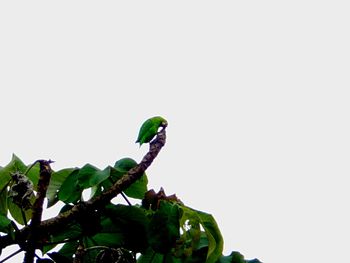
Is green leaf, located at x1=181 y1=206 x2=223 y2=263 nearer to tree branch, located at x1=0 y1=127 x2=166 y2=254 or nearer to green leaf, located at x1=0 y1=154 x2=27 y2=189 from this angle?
tree branch, located at x1=0 y1=127 x2=166 y2=254

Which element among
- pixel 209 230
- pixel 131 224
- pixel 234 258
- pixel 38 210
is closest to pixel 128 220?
pixel 131 224

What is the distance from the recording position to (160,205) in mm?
1768

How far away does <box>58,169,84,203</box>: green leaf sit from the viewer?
183 cm

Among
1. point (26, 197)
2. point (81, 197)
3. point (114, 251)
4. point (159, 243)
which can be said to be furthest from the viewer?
point (81, 197)

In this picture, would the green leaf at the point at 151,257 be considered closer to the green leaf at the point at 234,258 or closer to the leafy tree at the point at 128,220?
the leafy tree at the point at 128,220

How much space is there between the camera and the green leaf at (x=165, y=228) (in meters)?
1.72

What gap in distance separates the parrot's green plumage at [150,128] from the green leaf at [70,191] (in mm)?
245

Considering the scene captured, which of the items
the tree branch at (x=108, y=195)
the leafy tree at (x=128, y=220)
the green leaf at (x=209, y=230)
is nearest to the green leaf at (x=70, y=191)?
the leafy tree at (x=128, y=220)

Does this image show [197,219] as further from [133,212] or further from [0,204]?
[0,204]

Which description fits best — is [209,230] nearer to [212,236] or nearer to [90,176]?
[212,236]

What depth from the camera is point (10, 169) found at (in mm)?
1879

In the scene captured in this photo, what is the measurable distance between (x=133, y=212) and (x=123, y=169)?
15 centimetres

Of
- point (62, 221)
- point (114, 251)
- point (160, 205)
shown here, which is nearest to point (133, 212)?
point (160, 205)

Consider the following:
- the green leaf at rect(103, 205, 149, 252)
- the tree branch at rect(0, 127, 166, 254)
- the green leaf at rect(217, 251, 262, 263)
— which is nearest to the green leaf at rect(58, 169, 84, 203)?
the green leaf at rect(103, 205, 149, 252)
